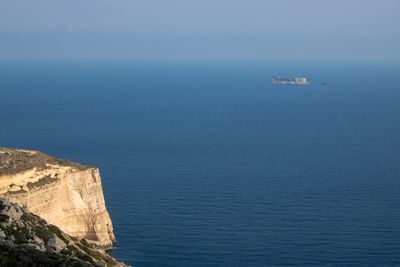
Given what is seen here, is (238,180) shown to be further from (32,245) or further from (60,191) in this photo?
(32,245)

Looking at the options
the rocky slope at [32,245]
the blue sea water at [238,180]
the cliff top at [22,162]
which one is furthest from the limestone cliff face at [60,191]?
the rocky slope at [32,245]

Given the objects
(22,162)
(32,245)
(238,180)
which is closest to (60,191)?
(22,162)

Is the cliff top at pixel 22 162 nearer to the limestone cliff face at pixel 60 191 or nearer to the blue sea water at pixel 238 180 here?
the limestone cliff face at pixel 60 191

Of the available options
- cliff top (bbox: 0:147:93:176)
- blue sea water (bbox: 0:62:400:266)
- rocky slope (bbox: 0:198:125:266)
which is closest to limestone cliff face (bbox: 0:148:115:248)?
cliff top (bbox: 0:147:93:176)

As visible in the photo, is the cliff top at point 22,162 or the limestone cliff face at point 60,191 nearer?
the limestone cliff face at point 60,191

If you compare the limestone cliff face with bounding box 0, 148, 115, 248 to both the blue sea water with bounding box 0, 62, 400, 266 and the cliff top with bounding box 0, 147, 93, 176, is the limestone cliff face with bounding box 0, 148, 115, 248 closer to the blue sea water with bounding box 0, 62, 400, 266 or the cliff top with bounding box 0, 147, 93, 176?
the cliff top with bounding box 0, 147, 93, 176

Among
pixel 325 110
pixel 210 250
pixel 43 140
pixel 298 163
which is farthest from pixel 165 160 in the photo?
pixel 325 110
